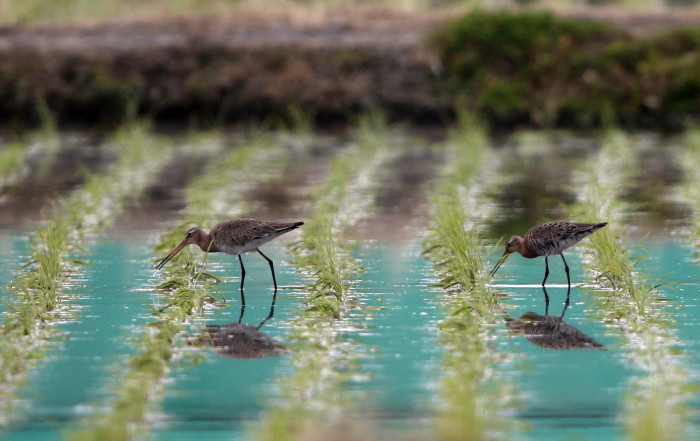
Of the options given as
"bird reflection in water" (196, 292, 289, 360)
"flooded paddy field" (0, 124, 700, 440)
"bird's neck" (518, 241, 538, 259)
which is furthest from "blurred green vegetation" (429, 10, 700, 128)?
"bird reflection in water" (196, 292, 289, 360)

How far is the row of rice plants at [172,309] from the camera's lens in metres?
4.97

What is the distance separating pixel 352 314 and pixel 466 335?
0.81 m

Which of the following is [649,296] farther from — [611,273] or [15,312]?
[15,312]

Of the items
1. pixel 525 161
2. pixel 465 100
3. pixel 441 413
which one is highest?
pixel 465 100

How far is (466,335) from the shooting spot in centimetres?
643

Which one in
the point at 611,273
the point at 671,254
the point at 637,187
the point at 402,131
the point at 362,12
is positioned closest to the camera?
the point at 611,273

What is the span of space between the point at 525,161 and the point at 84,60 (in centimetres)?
764

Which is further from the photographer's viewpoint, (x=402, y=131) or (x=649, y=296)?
(x=402, y=131)

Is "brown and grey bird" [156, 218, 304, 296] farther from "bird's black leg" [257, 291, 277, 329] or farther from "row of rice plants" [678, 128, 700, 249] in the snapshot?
"row of rice plants" [678, 128, 700, 249]

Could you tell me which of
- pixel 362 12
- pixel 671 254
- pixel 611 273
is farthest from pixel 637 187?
pixel 362 12

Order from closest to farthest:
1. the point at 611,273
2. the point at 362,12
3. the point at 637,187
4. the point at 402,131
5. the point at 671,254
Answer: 1. the point at 611,273
2. the point at 671,254
3. the point at 637,187
4. the point at 402,131
5. the point at 362,12

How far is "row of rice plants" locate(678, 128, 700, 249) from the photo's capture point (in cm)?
989

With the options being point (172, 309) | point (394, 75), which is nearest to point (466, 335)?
point (172, 309)

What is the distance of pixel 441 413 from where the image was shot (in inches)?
198
